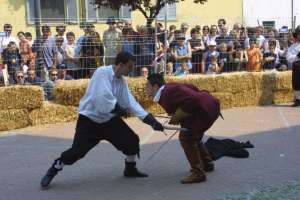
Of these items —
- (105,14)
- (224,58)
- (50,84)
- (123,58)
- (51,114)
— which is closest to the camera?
(123,58)

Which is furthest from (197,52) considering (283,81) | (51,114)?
(51,114)

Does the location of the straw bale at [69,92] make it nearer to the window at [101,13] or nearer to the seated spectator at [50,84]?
the seated spectator at [50,84]

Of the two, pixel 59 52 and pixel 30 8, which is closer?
Result: pixel 59 52

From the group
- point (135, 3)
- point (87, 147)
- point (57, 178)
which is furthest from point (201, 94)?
point (135, 3)

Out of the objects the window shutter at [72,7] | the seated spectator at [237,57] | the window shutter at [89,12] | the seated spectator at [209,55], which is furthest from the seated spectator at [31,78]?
the window shutter at [72,7]

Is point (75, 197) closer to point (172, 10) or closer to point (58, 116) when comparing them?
Result: point (58, 116)

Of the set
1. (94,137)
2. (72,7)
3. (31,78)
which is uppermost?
(72,7)

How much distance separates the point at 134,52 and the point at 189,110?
20.6 feet

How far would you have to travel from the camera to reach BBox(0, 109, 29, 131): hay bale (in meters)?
10.5

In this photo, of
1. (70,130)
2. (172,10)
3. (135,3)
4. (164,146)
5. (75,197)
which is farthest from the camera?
(172,10)

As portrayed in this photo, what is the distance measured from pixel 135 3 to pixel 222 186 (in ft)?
30.0

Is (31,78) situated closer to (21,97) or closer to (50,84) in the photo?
(50,84)

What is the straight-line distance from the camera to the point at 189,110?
6.66 metres

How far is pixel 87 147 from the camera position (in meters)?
6.83
